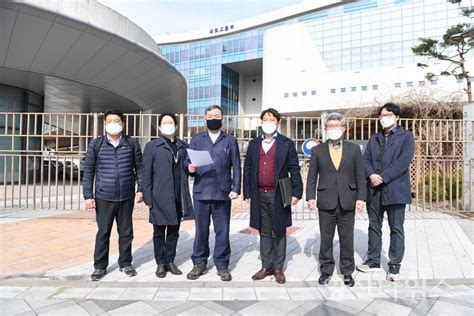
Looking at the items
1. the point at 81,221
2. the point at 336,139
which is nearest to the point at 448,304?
the point at 336,139

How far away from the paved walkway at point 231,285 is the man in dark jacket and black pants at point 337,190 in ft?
0.90

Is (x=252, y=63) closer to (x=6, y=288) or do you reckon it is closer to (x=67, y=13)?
(x=67, y=13)

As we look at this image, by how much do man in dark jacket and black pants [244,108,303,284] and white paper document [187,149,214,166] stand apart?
1.76 feet

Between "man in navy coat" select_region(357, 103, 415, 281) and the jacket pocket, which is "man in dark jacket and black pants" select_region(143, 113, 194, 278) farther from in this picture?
"man in navy coat" select_region(357, 103, 415, 281)

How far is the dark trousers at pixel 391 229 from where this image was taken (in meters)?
3.67

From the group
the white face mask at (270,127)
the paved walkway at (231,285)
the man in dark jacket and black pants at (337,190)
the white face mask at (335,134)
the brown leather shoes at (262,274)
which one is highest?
the white face mask at (270,127)

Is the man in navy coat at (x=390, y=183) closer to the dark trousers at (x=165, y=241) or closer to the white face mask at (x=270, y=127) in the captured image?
the white face mask at (x=270, y=127)

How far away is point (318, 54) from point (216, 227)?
47999mm

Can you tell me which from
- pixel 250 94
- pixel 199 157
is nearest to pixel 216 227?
pixel 199 157

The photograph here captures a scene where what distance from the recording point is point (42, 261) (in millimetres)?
4273

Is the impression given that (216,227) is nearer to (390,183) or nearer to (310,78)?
(390,183)

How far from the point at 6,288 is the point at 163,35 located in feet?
221

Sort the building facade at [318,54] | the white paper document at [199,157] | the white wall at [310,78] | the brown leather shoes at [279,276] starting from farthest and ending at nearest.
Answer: the building facade at [318,54], the white wall at [310,78], the brown leather shoes at [279,276], the white paper document at [199,157]

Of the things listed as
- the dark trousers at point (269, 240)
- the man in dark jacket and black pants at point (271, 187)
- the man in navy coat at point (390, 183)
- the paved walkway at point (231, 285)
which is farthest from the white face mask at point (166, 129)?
the man in navy coat at point (390, 183)
